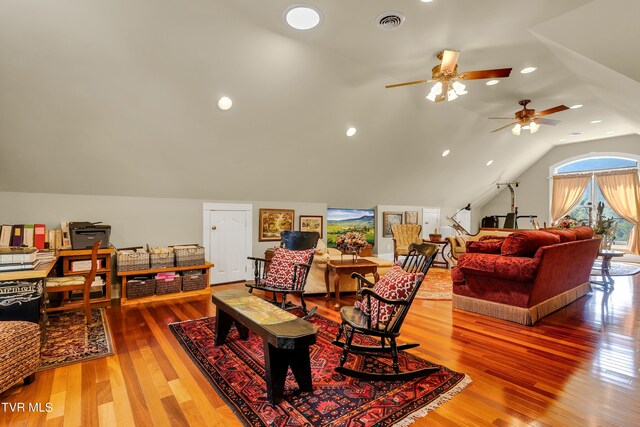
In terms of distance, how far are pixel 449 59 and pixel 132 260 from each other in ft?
15.5

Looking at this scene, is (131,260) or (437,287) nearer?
(131,260)

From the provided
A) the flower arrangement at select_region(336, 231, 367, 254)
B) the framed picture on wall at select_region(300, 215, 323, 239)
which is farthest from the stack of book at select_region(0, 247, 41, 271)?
the framed picture on wall at select_region(300, 215, 323, 239)

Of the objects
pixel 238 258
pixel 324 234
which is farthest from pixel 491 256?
pixel 238 258

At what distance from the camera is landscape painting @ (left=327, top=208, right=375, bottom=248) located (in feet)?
23.0

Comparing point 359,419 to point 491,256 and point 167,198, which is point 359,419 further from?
point 167,198

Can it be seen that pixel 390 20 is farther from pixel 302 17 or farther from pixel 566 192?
pixel 566 192

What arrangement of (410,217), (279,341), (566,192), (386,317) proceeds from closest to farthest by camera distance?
(279,341) → (386,317) → (410,217) → (566,192)

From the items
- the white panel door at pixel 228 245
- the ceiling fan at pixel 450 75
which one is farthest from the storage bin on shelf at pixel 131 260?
the ceiling fan at pixel 450 75

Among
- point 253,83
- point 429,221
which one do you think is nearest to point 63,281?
point 253,83

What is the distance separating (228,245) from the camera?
561 cm

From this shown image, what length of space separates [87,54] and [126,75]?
35cm

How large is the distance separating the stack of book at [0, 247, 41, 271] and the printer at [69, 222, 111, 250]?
142 cm

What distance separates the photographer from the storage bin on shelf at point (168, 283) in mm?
4492

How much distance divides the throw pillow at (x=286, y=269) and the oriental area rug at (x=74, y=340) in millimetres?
1771
